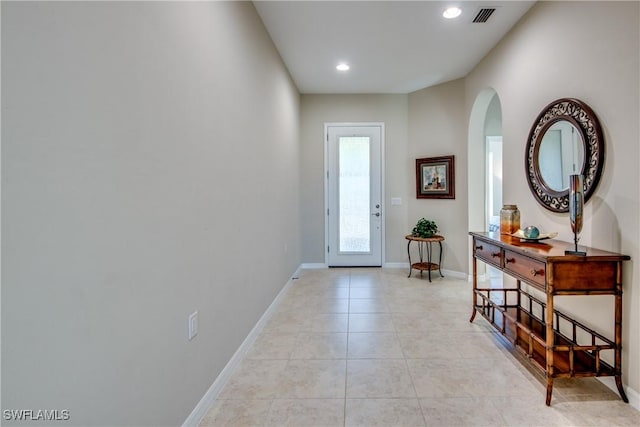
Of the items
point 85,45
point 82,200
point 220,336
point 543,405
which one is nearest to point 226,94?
point 85,45

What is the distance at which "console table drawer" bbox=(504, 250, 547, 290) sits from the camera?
1897 millimetres

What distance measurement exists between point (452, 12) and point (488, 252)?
218 cm

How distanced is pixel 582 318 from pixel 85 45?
315 cm

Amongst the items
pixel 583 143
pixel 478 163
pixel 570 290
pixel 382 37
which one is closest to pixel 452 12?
pixel 382 37

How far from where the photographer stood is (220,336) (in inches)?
78.2

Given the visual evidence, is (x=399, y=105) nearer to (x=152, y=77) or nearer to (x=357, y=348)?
(x=357, y=348)

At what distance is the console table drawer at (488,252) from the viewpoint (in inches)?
97.7

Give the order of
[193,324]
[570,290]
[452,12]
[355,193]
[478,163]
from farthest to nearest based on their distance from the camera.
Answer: [355,193], [478,163], [452,12], [570,290], [193,324]

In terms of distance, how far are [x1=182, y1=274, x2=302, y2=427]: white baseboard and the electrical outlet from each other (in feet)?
1.32

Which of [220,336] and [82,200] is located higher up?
[82,200]

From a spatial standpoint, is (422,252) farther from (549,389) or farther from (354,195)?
(549,389)

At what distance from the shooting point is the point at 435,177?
4.77 meters

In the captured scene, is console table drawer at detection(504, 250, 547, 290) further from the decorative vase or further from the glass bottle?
the glass bottle

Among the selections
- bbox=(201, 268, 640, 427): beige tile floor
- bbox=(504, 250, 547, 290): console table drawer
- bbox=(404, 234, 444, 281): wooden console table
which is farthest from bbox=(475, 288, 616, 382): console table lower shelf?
bbox=(404, 234, 444, 281): wooden console table
